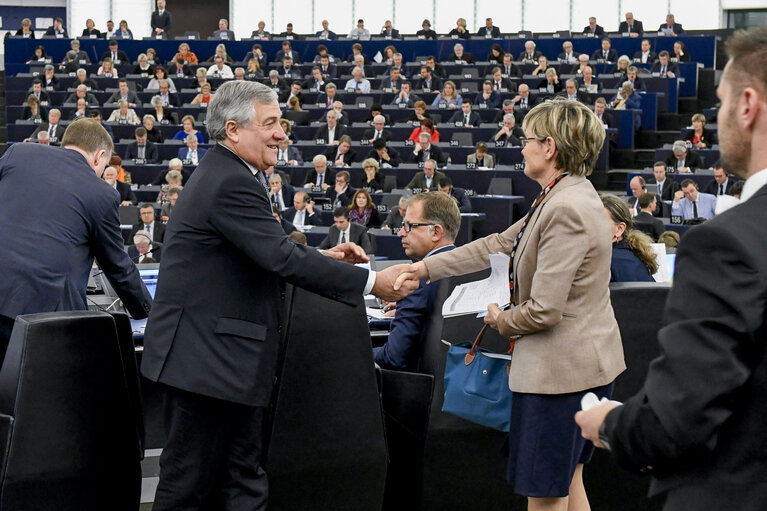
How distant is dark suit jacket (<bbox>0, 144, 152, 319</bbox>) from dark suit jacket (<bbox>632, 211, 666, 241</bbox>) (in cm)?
723

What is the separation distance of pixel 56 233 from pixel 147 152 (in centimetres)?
1134

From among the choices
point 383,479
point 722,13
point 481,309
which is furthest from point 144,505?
point 722,13

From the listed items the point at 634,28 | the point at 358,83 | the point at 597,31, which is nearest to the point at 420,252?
the point at 358,83

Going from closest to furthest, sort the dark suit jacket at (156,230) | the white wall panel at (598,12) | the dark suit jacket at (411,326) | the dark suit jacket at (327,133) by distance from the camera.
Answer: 1. the dark suit jacket at (411,326)
2. the dark suit jacket at (156,230)
3. the dark suit jacket at (327,133)
4. the white wall panel at (598,12)

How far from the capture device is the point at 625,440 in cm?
156

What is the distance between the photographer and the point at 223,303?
2768 millimetres

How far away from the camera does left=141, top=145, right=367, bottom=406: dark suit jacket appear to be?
275cm

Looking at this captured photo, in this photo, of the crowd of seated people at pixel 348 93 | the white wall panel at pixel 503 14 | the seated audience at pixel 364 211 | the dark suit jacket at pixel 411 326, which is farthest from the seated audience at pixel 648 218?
the white wall panel at pixel 503 14

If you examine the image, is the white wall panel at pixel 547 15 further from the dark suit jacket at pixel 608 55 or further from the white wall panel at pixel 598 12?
the dark suit jacket at pixel 608 55

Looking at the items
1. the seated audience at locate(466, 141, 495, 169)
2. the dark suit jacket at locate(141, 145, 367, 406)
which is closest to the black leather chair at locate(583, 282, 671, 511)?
the dark suit jacket at locate(141, 145, 367, 406)

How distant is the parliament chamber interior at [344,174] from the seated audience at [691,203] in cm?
12

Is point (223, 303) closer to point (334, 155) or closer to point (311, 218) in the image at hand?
point (311, 218)

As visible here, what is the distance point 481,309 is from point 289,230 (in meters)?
7.22

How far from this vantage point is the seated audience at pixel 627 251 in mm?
4188
